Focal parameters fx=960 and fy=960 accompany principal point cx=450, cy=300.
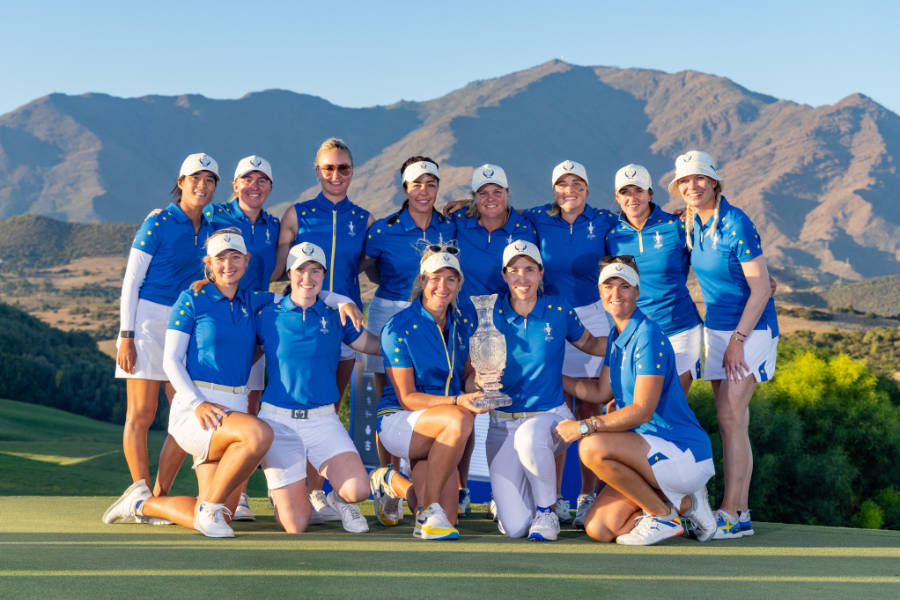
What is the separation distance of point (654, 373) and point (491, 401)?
3.21 ft

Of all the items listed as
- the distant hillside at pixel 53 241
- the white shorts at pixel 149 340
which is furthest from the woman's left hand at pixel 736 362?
the distant hillside at pixel 53 241

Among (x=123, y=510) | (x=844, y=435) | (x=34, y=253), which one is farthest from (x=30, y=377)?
(x=34, y=253)

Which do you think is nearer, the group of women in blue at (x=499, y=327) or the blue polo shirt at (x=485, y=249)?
the group of women in blue at (x=499, y=327)

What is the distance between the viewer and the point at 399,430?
602 cm

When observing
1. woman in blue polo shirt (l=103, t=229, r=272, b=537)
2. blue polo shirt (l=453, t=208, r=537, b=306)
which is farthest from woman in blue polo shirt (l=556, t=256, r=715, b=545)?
woman in blue polo shirt (l=103, t=229, r=272, b=537)

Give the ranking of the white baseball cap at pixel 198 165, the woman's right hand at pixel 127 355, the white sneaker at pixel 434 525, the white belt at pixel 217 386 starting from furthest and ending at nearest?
the white baseball cap at pixel 198 165
the woman's right hand at pixel 127 355
the white belt at pixel 217 386
the white sneaker at pixel 434 525

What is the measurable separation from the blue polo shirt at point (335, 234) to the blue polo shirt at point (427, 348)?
1.09m

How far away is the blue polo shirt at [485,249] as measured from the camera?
682 centimetres

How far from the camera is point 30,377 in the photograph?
6003cm

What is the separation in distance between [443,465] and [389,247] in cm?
187

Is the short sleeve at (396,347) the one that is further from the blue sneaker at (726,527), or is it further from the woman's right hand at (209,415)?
the blue sneaker at (726,527)

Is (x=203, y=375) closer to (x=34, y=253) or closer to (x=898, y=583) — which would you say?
(x=898, y=583)

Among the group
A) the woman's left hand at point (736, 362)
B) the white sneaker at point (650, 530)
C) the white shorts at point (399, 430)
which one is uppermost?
the woman's left hand at point (736, 362)

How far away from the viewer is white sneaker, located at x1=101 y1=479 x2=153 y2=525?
20.6 feet
